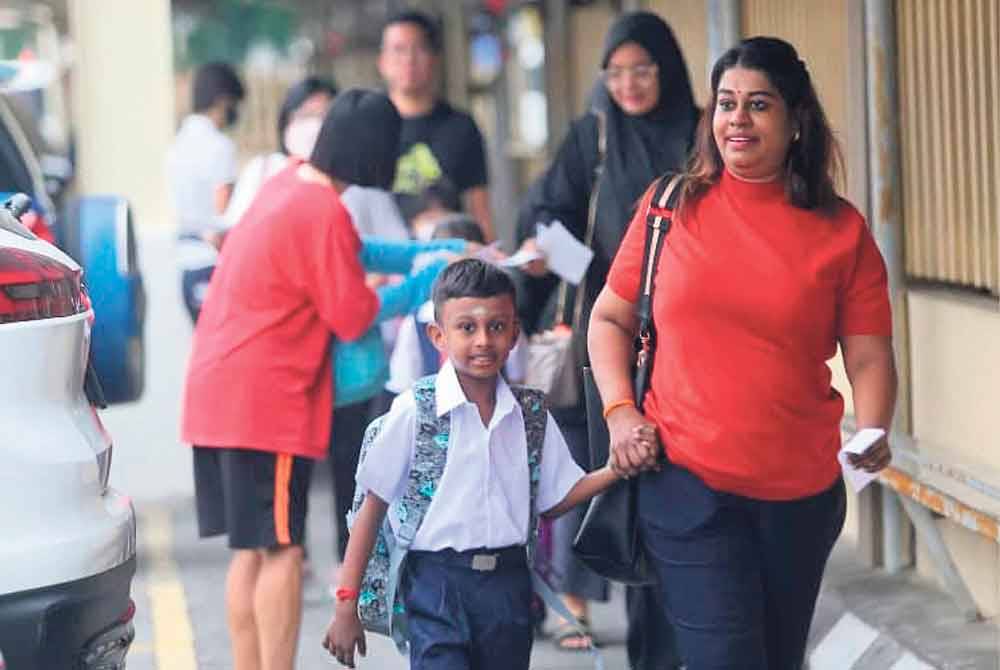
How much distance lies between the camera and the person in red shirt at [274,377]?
5738mm

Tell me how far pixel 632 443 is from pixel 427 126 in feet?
13.2

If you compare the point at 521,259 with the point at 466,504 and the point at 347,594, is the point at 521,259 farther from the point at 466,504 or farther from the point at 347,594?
the point at 347,594

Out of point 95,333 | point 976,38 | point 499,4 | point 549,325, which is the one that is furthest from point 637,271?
point 499,4

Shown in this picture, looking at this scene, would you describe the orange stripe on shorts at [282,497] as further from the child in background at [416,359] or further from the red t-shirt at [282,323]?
the child in background at [416,359]

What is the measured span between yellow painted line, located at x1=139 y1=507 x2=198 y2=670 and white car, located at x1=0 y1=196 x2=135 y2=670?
2.27 m

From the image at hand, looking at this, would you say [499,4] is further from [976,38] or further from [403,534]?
[403,534]

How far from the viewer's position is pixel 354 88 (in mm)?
6074

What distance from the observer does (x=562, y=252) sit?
19.9 ft

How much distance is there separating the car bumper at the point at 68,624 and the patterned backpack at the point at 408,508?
1.75 ft

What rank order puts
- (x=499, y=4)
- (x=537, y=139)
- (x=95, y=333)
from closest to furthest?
(x=95, y=333) < (x=499, y=4) < (x=537, y=139)

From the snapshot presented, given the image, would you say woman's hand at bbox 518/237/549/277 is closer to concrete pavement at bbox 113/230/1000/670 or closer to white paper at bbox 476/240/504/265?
white paper at bbox 476/240/504/265

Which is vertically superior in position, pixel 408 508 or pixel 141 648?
pixel 408 508

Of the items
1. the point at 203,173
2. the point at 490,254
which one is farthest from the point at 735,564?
the point at 203,173

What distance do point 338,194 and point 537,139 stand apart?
1121 centimetres
